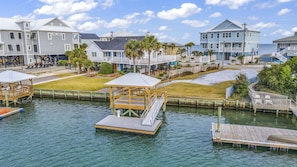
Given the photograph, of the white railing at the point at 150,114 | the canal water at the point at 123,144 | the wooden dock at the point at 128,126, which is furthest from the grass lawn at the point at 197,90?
the wooden dock at the point at 128,126

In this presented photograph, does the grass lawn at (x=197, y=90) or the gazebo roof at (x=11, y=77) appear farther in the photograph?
the grass lawn at (x=197, y=90)

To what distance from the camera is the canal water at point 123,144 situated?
15288 mm

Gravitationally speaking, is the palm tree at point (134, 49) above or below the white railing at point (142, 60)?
above

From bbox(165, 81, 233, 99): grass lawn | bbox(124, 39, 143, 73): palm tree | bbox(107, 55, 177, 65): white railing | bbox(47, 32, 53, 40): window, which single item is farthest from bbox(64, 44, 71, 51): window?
bbox(165, 81, 233, 99): grass lawn

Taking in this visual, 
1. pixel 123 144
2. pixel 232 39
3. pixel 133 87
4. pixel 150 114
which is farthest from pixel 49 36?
pixel 232 39

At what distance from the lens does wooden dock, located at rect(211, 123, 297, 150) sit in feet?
54.2

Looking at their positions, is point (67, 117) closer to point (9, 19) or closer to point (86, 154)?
point (86, 154)

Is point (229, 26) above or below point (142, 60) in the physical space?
above

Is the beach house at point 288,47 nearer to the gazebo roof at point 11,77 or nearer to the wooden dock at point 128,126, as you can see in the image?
the wooden dock at point 128,126

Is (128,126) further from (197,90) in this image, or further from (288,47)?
(288,47)

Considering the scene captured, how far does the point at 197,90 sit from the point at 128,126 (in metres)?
14.4

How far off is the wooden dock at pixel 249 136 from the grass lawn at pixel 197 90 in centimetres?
908

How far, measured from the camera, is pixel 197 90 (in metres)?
31.4

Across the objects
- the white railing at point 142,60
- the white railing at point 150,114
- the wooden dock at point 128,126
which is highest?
the white railing at point 142,60
